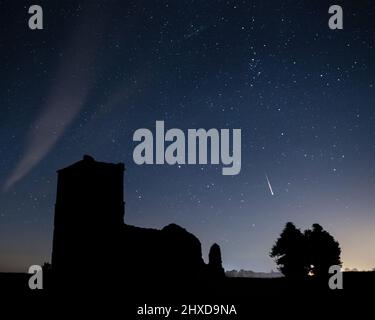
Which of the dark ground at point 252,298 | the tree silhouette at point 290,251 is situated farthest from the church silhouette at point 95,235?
the tree silhouette at point 290,251

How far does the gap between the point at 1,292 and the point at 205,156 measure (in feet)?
42.3

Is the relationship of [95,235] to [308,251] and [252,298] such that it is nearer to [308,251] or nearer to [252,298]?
[252,298]

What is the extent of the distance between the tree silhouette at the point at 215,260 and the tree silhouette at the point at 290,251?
12.2 meters

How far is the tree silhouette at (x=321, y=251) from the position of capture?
182 feet

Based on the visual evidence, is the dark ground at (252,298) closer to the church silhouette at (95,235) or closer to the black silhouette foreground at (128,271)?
the black silhouette foreground at (128,271)

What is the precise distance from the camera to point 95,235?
33.5 metres

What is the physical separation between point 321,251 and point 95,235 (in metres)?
35.5

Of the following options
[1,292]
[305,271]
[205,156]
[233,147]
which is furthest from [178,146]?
[305,271]

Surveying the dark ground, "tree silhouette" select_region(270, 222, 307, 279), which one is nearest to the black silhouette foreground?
the dark ground

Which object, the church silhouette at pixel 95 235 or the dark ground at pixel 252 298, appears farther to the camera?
the church silhouette at pixel 95 235

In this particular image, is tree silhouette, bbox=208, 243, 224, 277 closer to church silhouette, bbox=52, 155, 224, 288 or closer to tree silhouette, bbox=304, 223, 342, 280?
church silhouette, bbox=52, 155, 224, 288

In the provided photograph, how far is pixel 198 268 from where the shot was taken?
45281 mm
